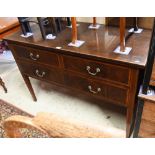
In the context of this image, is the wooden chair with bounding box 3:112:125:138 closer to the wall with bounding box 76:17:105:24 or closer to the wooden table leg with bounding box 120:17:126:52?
the wooden table leg with bounding box 120:17:126:52

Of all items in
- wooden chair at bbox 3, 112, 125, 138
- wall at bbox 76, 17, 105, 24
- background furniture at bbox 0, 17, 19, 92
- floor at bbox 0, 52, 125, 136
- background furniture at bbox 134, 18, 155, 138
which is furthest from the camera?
background furniture at bbox 0, 17, 19, 92

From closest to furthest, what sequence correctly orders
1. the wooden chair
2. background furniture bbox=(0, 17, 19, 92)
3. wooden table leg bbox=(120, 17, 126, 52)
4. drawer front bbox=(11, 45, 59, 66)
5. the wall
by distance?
the wooden chair
wooden table leg bbox=(120, 17, 126, 52)
drawer front bbox=(11, 45, 59, 66)
the wall
background furniture bbox=(0, 17, 19, 92)

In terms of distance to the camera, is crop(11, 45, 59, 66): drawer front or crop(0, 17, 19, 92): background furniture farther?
crop(0, 17, 19, 92): background furniture

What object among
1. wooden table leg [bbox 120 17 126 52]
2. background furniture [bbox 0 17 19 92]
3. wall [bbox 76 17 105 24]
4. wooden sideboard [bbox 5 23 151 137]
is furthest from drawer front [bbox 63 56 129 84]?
background furniture [bbox 0 17 19 92]

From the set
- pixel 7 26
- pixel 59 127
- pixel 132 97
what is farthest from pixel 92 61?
pixel 7 26

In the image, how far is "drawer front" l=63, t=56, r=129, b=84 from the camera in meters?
1.00

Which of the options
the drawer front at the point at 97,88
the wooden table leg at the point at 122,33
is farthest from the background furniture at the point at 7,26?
the wooden table leg at the point at 122,33

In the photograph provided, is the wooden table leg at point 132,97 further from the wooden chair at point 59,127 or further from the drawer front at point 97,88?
the wooden chair at point 59,127

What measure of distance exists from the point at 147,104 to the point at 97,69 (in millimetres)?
333

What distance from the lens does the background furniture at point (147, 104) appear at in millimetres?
754

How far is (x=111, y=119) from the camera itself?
1.51 meters

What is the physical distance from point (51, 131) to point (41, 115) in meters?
0.06

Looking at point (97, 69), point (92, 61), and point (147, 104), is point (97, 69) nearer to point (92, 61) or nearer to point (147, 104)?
point (92, 61)

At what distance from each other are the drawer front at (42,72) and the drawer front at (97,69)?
154 mm
